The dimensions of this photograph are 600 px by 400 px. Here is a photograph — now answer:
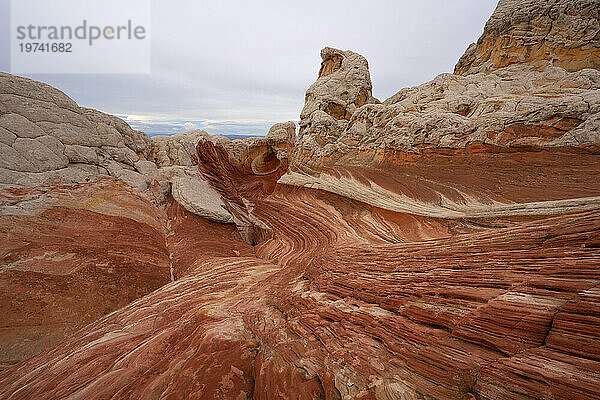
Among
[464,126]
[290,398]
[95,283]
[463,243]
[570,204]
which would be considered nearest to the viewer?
[290,398]

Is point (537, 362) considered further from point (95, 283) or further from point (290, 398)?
point (95, 283)

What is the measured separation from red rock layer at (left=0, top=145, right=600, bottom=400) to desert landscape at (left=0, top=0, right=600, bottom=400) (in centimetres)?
2

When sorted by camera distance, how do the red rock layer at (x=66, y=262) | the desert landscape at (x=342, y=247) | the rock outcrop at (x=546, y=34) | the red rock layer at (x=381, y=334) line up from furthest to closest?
the rock outcrop at (x=546, y=34) < the red rock layer at (x=66, y=262) < the desert landscape at (x=342, y=247) < the red rock layer at (x=381, y=334)

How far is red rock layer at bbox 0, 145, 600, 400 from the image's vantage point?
178 cm

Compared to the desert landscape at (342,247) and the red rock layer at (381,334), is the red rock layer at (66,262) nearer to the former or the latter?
the desert landscape at (342,247)

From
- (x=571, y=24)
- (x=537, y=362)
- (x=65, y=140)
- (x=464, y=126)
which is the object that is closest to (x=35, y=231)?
(x=65, y=140)

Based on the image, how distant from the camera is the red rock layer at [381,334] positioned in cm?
178

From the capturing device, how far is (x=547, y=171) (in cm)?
510

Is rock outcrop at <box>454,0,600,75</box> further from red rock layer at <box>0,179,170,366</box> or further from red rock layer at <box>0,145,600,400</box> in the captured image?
red rock layer at <box>0,179,170,366</box>

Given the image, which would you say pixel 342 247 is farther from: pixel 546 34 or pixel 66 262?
pixel 546 34

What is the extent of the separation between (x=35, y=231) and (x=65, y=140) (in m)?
3.95

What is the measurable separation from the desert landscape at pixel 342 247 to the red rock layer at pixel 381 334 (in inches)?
0.7

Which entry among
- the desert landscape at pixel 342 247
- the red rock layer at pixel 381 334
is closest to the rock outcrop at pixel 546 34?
the desert landscape at pixel 342 247

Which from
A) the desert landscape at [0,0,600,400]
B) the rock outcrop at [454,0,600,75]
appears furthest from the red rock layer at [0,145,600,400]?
the rock outcrop at [454,0,600,75]
